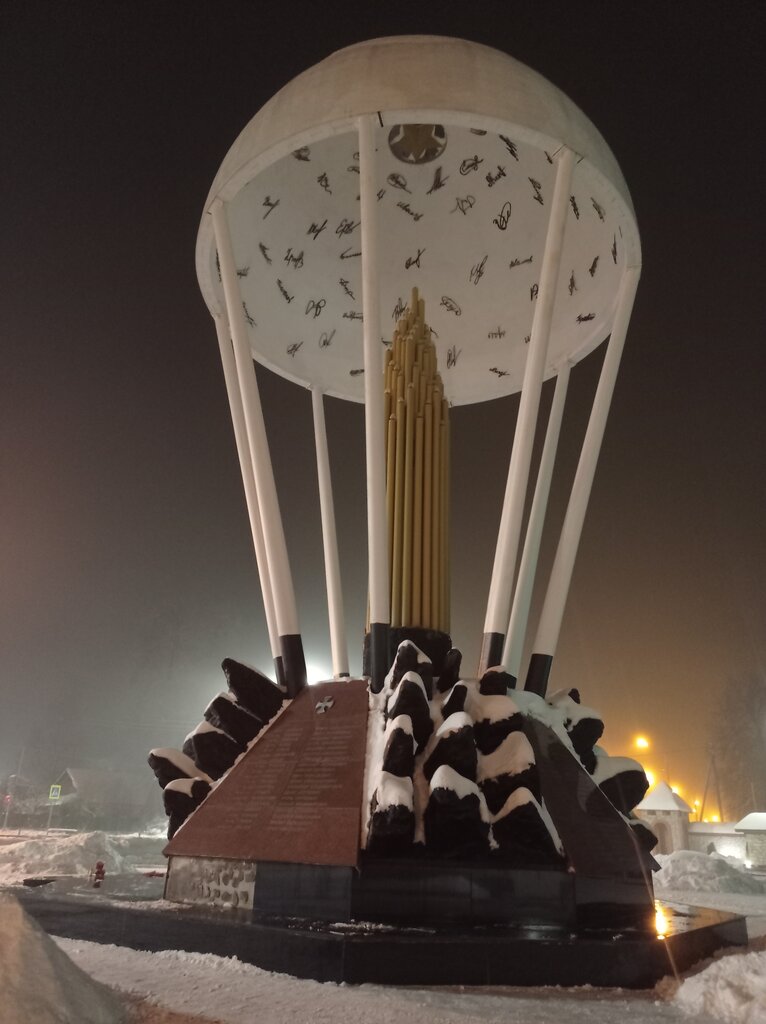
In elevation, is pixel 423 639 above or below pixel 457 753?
above

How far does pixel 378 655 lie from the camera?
9.51 m

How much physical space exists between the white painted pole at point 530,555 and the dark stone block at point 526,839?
10.6 ft

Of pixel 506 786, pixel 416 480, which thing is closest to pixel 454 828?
pixel 506 786

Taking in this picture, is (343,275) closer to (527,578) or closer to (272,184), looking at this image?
(272,184)

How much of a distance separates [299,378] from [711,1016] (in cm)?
1389

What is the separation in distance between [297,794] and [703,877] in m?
14.4

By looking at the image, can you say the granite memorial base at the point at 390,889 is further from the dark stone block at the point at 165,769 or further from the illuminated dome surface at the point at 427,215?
the illuminated dome surface at the point at 427,215

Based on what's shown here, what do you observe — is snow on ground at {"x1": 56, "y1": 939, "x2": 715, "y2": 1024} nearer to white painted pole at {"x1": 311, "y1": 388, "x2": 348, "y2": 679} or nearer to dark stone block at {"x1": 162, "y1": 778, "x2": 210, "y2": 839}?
dark stone block at {"x1": 162, "y1": 778, "x2": 210, "y2": 839}

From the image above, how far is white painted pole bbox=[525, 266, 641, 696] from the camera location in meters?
10.9

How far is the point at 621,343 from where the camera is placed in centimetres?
1206

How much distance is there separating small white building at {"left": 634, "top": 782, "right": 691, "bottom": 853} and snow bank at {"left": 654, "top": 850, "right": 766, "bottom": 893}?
1195 centimetres

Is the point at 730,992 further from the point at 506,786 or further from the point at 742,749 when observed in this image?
the point at 742,749

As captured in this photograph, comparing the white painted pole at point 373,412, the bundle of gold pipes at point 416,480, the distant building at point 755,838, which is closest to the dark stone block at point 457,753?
the white painted pole at point 373,412

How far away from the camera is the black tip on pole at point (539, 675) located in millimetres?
10758
